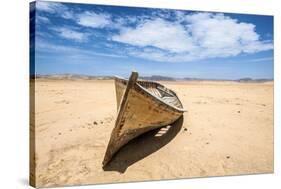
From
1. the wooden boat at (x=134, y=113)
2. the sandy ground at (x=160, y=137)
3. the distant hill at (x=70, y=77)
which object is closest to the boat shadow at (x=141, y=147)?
the sandy ground at (x=160, y=137)

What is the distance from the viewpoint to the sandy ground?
646 centimetres

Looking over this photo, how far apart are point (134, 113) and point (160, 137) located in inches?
50.2

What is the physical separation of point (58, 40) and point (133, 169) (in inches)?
93.5

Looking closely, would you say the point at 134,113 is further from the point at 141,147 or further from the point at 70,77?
the point at 70,77

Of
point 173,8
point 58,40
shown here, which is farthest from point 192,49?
point 58,40

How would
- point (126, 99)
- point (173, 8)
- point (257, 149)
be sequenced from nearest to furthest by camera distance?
Result: point (126, 99) < point (173, 8) < point (257, 149)

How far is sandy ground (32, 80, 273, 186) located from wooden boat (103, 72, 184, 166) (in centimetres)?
27

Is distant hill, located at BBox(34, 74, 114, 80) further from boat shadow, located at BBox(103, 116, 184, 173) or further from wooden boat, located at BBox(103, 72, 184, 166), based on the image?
boat shadow, located at BBox(103, 116, 184, 173)

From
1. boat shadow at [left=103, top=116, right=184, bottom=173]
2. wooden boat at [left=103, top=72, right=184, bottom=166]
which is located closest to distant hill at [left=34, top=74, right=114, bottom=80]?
wooden boat at [left=103, top=72, right=184, bottom=166]

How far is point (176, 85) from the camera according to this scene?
818cm

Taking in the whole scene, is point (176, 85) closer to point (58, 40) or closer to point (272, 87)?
point (272, 87)

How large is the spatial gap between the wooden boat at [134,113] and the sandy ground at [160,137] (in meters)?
0.27

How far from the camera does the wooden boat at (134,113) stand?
629 cm

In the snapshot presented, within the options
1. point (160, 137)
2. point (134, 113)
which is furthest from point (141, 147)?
point (134, 113)
